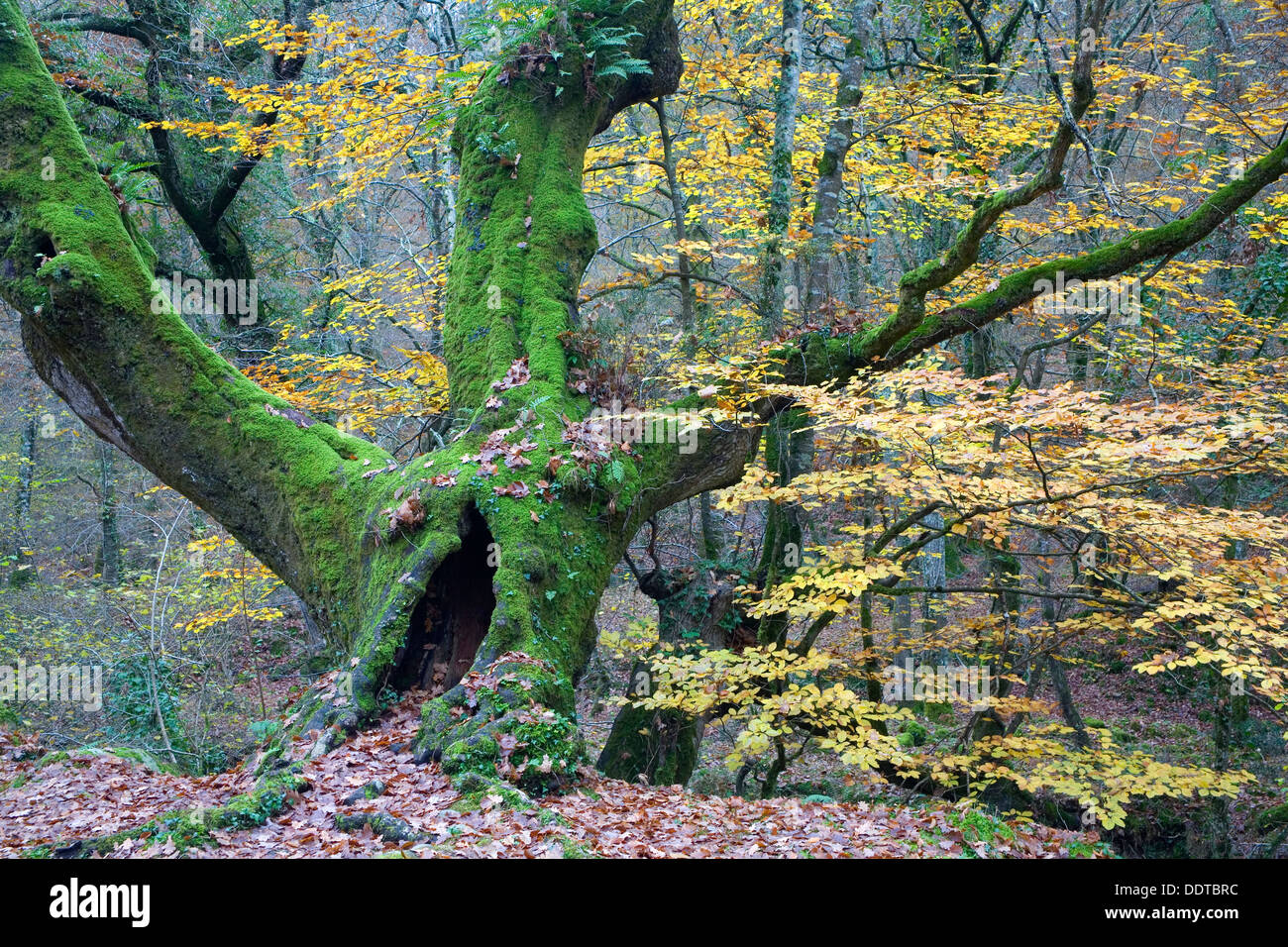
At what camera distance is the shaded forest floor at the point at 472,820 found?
3.67 meters

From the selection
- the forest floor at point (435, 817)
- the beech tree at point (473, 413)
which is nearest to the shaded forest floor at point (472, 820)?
the forest floor at point (435, 817)

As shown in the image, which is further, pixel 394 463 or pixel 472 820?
pixel 394 463

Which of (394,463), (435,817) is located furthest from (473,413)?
(435,817)

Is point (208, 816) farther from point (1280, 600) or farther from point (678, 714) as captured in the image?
point (1280, 600)

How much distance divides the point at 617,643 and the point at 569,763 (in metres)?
5.63

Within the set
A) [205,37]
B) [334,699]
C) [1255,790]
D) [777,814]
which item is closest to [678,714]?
[777,814]

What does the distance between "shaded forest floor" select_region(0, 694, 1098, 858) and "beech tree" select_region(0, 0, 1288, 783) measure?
13.7 inches

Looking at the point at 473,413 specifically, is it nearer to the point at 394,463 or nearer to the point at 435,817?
the point at 394,463

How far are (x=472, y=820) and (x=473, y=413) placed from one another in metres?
3.81

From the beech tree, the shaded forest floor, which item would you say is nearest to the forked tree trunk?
the beech tree

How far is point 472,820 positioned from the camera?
12.9ft

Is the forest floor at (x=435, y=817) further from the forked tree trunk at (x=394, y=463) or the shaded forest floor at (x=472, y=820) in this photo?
the forked tree trunk at (x=394, y=463)

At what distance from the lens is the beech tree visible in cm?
554
